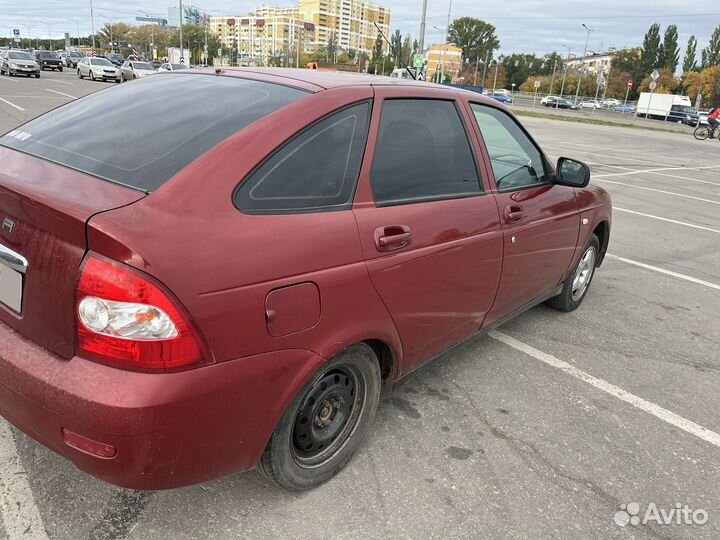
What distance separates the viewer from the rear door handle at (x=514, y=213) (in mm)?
3166

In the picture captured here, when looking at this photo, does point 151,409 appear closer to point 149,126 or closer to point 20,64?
point 149,126

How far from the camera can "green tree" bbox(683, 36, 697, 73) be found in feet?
330

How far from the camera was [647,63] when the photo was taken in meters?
97.8

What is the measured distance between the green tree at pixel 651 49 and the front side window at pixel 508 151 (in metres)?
110

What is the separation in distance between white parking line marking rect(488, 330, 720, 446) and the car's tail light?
2.72 meters

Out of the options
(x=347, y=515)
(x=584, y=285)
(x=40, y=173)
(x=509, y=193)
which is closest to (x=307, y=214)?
(x=40, y=173)

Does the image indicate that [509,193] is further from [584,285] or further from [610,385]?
[584,285]

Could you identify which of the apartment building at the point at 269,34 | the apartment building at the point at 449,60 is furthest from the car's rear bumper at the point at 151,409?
the apartment building at the point at 449,60

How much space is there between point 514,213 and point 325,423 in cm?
160

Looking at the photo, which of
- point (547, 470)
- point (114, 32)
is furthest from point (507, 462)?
point (114, 32)

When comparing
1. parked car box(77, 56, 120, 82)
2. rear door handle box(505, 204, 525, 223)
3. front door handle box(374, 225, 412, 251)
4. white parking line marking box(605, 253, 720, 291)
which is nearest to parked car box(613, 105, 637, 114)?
parked car box(77, 56, 120, 82)

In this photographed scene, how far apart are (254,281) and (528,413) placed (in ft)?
6.55

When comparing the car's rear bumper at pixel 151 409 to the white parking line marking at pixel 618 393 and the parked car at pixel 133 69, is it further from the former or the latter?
the parked car at pixel 133 69

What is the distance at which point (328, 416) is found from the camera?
2.47 m
